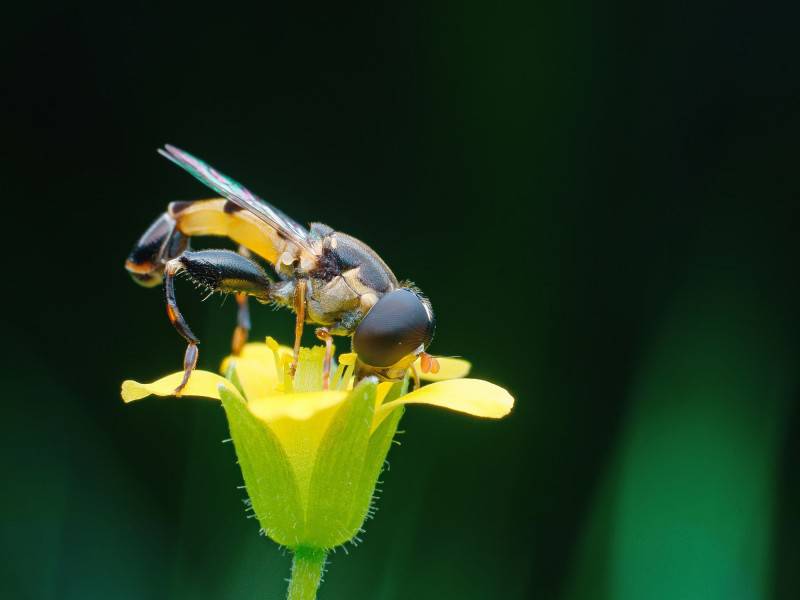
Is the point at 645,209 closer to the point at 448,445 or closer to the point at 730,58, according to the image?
the point at 730,58

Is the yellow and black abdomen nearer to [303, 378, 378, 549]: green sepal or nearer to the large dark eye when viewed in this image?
A: the large dark eye

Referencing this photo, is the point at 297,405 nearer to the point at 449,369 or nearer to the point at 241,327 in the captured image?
the point at 449,369

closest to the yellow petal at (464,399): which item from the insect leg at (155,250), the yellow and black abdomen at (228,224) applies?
the yellow and black abdomen at (228,224)

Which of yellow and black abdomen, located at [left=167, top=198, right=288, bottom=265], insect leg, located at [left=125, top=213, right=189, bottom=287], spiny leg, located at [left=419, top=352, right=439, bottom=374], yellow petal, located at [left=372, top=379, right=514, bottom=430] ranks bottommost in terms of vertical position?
yellow petal, located at [left=372, top=379, right=514, bottom=430]

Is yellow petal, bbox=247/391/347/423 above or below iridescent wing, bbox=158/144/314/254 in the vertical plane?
below

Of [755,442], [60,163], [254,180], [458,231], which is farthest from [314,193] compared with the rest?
[755,442]

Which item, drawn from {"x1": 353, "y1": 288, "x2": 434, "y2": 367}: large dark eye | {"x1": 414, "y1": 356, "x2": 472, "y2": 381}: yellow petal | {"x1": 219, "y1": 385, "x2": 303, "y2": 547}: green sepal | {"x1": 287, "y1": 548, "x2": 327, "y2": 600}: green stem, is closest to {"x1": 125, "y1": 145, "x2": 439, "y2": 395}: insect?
{"x1": 353, "y1": 288, "x2": 434, "y2": 367}: large dark eye
